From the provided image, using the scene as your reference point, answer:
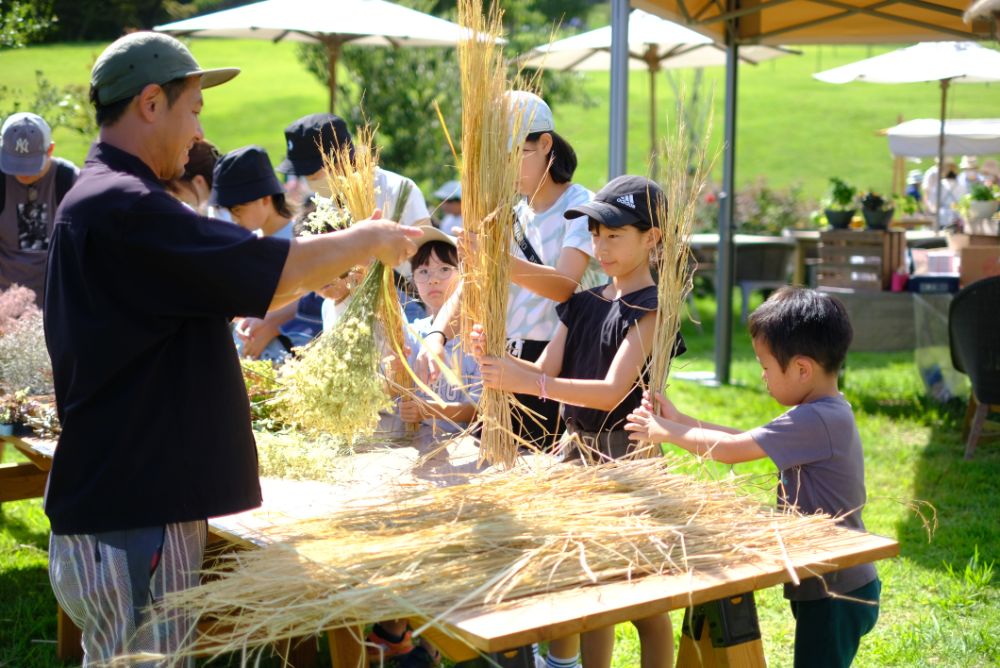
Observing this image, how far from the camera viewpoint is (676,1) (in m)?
6.38

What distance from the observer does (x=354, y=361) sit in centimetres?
268

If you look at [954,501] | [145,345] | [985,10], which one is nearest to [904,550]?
[954,501]

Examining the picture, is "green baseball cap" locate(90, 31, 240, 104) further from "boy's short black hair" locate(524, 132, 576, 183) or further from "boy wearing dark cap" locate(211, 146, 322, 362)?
"boy wearing dark cap" locate(211, 146, 322, 362)

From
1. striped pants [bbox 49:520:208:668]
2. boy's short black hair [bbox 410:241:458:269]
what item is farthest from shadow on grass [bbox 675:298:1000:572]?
striped pants [bbox 49:520:208:668]

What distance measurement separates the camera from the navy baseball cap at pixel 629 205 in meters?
2.80

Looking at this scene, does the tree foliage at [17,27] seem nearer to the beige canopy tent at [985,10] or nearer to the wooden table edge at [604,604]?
the beige canopy tent at [985,10]

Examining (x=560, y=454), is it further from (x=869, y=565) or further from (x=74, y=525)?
(x=74, y=525)

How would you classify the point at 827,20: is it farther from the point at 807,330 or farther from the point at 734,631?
the point at 734,631

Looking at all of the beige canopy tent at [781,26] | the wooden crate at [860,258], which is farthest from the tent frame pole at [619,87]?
the wooden crate at [860,258]

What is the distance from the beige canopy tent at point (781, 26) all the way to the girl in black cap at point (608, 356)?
3130mm

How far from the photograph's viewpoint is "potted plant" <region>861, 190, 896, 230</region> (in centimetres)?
730

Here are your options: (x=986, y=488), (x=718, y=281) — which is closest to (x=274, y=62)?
(x=718, y=281)

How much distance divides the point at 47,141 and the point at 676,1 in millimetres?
3643

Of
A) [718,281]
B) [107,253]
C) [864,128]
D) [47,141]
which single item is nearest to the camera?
[107,253]
